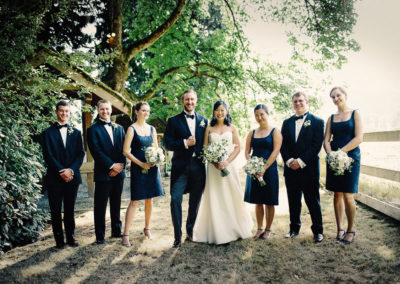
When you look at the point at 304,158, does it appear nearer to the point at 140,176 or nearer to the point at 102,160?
the point at 140,176

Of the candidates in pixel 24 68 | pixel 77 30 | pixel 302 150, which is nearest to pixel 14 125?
pixel 24 68

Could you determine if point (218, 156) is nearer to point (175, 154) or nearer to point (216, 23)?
point (175, 154)

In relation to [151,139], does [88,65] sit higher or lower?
higher

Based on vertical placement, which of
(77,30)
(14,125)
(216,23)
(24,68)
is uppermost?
(216,23)

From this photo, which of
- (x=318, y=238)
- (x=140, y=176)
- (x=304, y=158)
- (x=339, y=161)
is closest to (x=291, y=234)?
(x=318, y=238)

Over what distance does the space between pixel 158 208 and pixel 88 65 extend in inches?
154

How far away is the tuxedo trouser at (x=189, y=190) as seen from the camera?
4.33 m

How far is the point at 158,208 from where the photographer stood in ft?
24.1

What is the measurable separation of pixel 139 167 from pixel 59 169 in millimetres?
1199

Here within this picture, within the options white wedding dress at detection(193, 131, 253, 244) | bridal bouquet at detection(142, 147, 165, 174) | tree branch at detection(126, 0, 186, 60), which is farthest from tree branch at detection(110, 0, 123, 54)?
white wedding dress at detection(193, 131, 253, 244)

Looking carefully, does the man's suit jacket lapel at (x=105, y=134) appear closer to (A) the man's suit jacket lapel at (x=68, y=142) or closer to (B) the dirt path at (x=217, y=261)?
(A) the man's suit jacket lapel at (x=68, y=142)

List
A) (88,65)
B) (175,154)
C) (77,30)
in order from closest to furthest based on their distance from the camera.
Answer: (175,154) → (88,65) → (77,30)

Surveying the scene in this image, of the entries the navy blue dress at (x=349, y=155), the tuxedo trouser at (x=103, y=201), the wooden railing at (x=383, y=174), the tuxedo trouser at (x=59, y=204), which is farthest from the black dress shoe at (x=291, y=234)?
the tuxedo trouser at (x=59, y=204)

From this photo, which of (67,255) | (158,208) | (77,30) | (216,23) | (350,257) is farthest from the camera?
(216,23)
